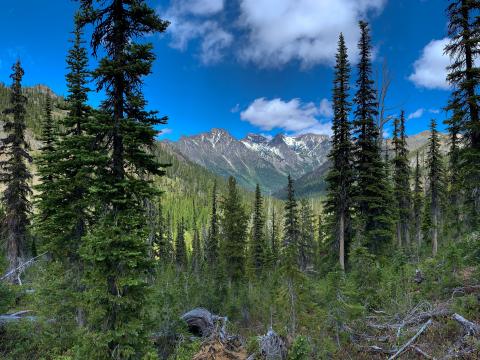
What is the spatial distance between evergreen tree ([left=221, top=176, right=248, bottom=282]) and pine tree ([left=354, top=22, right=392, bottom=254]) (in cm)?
1672

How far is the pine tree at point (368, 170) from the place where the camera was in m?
21.1

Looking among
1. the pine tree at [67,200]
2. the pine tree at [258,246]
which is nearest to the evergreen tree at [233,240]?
the pine tree at [258,246]

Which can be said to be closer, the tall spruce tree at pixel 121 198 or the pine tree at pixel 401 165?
the tall spruce tree at pixel 121 198

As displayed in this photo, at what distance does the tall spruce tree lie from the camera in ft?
30.3

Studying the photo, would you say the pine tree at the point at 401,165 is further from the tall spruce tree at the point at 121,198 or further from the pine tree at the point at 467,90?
the tall spruce tree at the point at 121,198

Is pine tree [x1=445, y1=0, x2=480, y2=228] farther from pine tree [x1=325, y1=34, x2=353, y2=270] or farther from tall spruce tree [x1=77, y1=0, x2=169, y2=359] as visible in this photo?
tall spruce tree [x1=77, y1=0, x2=169, y2=359]

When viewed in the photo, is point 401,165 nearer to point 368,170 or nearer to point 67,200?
point 368,170

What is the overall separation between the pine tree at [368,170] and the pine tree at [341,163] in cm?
68

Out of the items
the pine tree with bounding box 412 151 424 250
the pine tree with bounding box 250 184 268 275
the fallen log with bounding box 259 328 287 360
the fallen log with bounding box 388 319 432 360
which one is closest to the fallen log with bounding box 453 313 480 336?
the fallen log with bounding box 388 319 432 360

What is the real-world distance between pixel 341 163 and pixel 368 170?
1.87 meters

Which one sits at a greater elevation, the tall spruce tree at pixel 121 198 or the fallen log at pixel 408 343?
the tall spruce tree at pixel 121 198

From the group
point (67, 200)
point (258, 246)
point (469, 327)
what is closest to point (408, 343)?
point (469, 327)

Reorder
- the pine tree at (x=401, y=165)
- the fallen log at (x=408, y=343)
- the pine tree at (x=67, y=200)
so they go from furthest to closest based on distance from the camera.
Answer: the pine tree at (x=401, y=165) → the pine tree at (x=67, y=200) → the fallen log at (x=408, y=343)

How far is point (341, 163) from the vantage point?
72.1 ft
